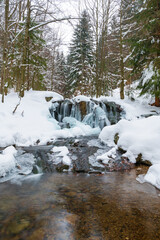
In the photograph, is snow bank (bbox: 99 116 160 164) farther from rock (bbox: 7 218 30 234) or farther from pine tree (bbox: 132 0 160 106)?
pine tree (bbox: 132 0 160 106)

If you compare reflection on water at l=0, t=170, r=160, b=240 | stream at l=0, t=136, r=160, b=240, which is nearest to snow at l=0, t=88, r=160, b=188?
stream at l=0, t=136, r=160, b=240

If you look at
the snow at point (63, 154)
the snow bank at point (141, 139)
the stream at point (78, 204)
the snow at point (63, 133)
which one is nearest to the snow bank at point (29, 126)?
the snow at point (63, 133)

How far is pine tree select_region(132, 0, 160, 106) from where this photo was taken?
9.35m

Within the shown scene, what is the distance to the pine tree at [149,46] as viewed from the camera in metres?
9.35

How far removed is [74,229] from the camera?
6.22 feet

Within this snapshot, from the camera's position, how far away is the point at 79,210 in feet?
7.75

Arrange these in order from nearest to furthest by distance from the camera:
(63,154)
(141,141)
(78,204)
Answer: (78,204) → (141,141) → (63,154)

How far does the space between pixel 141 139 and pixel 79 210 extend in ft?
10.5

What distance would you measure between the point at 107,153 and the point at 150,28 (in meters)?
8.99

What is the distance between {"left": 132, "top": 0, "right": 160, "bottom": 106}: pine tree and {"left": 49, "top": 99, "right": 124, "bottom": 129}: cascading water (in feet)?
8.55

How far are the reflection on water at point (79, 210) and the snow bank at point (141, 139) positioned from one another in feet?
4.05

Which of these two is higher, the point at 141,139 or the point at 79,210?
→ the point at 141,139

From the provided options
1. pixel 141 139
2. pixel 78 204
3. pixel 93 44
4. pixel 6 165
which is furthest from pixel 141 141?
pixel 93 44

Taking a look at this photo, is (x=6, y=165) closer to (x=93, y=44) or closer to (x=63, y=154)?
(x=63, y=154)
